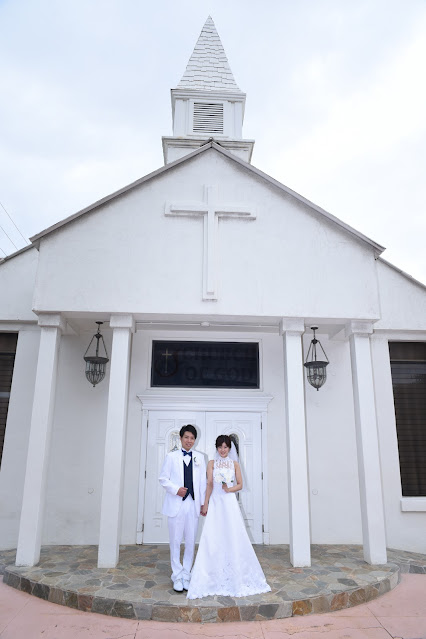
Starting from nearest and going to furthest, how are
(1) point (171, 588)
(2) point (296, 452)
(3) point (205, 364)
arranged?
1. (1) point (171, 588)
2. (2) point (296, 452)
3. (3) point (205, 364)

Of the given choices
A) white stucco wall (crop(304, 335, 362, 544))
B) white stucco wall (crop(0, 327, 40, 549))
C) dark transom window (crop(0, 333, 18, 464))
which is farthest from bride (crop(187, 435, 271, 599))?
dark transom window (crop(0, 333, 18, 464))

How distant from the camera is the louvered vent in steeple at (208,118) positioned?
501 inches

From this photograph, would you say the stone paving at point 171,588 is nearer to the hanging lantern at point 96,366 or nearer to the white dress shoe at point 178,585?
the white dress shoe at point 178,585

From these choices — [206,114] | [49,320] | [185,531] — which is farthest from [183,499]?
[206,114]

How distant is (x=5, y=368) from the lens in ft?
28.3

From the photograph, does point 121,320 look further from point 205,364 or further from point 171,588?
point 171,588

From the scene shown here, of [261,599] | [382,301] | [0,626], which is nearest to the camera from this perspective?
[0,626]

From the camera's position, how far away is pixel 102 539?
659cm

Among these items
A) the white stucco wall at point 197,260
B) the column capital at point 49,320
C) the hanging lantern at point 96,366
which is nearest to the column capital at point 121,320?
the white stucco wall at point 197,260

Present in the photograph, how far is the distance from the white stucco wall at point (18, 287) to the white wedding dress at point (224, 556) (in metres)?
5.12

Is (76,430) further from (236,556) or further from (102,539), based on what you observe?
(236,556)

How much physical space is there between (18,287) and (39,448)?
3.54 metres

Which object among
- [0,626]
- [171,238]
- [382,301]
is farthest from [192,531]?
[382,301]

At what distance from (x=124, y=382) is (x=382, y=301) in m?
5.55
